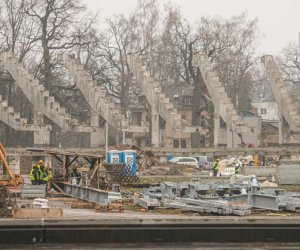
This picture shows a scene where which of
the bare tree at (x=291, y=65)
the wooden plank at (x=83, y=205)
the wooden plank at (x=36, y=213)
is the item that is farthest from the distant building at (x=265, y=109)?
the wooden plank at (x=36, y=213)

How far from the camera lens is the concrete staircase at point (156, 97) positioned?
69000 mm

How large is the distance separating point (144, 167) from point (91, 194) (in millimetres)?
30202

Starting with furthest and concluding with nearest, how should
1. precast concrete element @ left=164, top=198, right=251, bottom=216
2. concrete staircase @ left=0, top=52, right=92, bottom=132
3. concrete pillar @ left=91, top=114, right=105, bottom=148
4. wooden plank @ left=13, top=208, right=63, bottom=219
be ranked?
concrete pillar @ left=91, top=114, right=105, bottom=148
concrete staircase @ left=0, top=52, right=92, bottom=132
precast concrete element @ left=164, top=198, right=251, bottom=216
wooden plank @ left=13, top=208, right=63, bottom=219

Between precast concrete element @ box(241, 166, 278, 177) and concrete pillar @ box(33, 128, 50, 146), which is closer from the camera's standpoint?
precast concrete element @ box(241, 166, 278, 177)

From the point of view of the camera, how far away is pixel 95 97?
70812mm

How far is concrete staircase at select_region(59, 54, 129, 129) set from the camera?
230 ft

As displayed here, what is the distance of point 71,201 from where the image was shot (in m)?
29.7

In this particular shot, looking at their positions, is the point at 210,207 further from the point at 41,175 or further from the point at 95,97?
the point at 95,97

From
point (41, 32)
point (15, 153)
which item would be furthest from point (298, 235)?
point (41, 32)

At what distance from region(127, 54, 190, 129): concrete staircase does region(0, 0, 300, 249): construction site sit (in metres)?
0.10

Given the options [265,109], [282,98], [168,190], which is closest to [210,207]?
[168,190]

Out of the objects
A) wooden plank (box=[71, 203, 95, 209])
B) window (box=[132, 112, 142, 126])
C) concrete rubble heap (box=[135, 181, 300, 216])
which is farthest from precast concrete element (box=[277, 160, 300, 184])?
window (box=[132, 112, 142, 126])

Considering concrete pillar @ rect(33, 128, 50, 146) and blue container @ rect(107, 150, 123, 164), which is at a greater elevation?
concrete pillar @ rect(33, 128, 50, 146)

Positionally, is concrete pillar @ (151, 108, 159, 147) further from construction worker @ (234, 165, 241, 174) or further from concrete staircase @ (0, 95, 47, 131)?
construction worker @ (234, 165, 241, 174)
